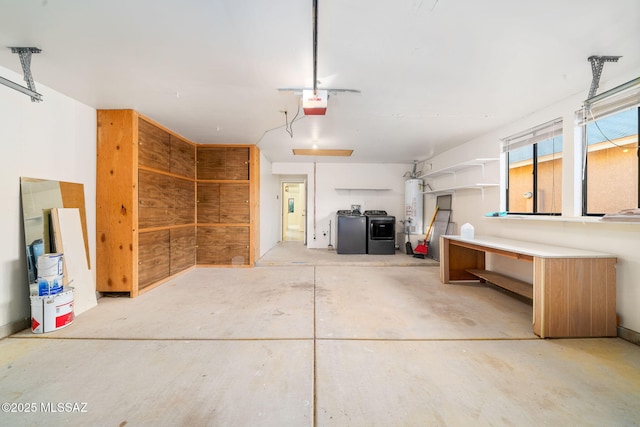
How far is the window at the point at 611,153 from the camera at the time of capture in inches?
78.4

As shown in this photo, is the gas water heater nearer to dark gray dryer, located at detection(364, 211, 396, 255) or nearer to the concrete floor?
dark gray dryer, located at detection(364, 211, 396, 255)

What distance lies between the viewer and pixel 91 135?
9.09 ft

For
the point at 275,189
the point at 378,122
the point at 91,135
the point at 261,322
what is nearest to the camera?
the point at 261,322

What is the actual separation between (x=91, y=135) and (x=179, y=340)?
265 cm

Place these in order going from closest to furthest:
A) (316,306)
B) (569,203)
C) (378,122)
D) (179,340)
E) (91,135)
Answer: (179,340)
(569,203)
(316,306)
(91,135)
(378,122)

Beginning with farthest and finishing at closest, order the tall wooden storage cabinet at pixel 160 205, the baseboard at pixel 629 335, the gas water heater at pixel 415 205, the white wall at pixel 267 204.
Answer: the gas water heater at pixel 415 205 < the white wall at pixel 267 204 < the tall wooden storage cabinet at pixel 160 205 < the baseboard at pixel 629 335

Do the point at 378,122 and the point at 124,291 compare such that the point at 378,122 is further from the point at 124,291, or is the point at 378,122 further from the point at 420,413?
the point at 124,291

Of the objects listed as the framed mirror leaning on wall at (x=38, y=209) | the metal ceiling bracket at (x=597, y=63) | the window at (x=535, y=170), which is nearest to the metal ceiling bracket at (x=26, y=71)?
the framed mirror leaning on wall at (x=38, y=209)

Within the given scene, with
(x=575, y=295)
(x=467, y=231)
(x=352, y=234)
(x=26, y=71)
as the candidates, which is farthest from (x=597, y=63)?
(x=26, y=71)

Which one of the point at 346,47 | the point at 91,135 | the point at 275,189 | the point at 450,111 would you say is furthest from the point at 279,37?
the point at 275,189

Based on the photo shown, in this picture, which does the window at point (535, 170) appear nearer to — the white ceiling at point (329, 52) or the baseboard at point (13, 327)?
the white ceiling at point (329, 52)

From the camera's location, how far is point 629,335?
1.94 metres

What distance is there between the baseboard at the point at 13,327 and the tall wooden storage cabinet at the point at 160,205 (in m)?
0.75

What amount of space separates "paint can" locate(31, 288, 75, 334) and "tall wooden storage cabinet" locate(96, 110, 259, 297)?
0.78m
